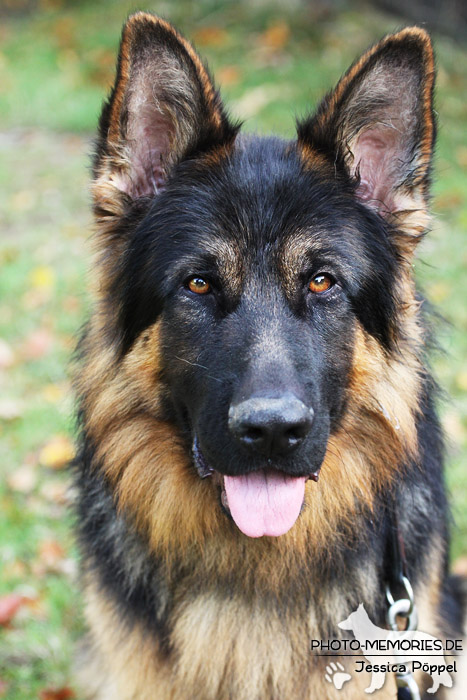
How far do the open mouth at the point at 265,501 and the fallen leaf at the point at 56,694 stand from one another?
1.92 metres

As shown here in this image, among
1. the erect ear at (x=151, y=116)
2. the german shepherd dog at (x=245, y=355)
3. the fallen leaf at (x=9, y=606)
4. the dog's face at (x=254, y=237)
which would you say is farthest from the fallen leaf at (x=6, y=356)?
the erect ear at (x=151, y=116)

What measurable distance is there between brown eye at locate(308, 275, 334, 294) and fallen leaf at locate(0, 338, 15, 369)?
4.54m

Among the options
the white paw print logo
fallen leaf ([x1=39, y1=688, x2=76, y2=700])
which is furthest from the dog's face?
fallen leaf ([x1=39, y1=688, x2=76, y2=700])

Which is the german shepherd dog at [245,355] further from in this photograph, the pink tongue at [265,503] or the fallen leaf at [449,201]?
the fallen leaf at [449,201]

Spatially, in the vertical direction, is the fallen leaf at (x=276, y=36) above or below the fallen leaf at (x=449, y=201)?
above

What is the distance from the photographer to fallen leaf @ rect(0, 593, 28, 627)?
445 cm

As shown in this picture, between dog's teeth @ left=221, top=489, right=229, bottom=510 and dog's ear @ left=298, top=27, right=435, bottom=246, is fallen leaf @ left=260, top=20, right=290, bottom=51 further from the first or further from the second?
dog's teeth @ left=221, top=489, right=229, bottom=510

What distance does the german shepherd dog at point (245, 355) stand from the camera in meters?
2.99

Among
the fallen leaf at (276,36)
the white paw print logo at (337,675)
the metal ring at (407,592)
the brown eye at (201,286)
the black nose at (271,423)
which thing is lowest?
the white paw print logo at (337,675)

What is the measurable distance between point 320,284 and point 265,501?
0.93 meters

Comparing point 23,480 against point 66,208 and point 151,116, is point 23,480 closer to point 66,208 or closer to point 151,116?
point 151,116

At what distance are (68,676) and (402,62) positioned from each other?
368cm

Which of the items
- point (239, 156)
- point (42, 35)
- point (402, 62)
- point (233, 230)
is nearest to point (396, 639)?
point (233, 230)

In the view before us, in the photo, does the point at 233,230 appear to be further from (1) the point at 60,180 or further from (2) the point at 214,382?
(1) the point at 60,180
